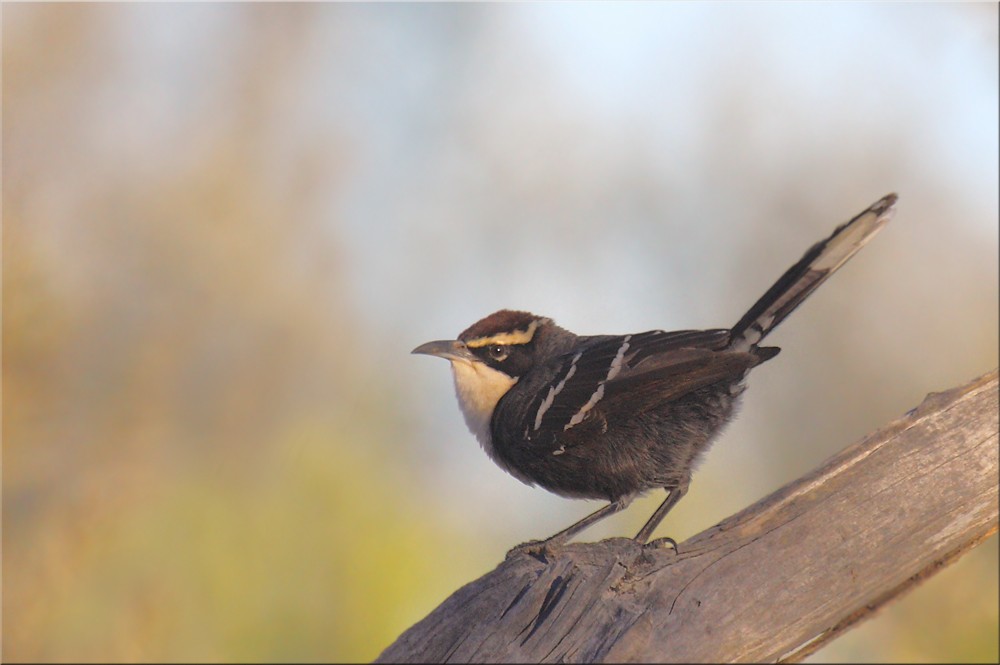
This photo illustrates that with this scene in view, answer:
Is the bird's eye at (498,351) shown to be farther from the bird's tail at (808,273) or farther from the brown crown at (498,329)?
the bird's tail at (808,273)

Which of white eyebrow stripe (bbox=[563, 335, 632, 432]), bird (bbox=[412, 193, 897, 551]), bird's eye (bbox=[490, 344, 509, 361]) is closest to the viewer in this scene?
bird (bbox=[412, 193, 897, 551])

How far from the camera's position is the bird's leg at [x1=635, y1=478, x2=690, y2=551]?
12.1 feet

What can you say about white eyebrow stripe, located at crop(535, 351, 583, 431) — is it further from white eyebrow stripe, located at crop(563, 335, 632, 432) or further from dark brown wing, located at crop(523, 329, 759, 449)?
white eyebrow stripe, located at crop(563, 335, 632, 432)

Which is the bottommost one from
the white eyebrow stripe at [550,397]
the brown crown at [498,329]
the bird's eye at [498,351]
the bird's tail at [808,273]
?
the bird's tail at [808,273]

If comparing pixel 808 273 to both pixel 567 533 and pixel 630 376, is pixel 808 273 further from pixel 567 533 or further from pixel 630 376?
pixel 567 533

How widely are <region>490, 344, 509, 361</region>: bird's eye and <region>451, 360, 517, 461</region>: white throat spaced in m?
0.06

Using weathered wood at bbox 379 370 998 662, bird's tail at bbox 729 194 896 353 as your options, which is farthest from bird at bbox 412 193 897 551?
weathered wood at bbox 379 370 998 662

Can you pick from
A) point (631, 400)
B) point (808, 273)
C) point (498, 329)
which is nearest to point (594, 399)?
point (631, 400)

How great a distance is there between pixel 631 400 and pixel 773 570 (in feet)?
3.12

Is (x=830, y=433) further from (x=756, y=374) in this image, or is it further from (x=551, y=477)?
(x=551, y=477)

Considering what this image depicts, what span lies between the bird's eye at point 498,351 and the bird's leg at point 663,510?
3.30ft

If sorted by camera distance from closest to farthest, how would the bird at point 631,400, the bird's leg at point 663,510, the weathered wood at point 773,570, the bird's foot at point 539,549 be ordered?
1. the weathered wood at point 773,570
2. the bird's foot at point 539,549
3. the bird's leg at point 663,510
4. the bird at point 631,400

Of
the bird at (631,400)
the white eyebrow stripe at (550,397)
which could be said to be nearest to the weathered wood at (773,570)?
the bird at (631,400)

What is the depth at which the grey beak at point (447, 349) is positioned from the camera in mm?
4320
